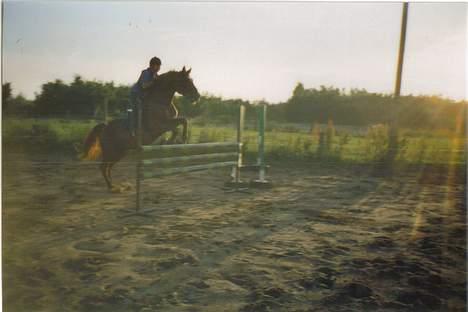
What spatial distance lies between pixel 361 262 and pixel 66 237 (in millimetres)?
2822

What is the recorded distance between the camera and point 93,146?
5199mm

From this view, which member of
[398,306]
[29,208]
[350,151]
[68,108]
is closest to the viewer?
[398,306]

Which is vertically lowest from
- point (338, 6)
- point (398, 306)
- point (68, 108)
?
point (398, 306)

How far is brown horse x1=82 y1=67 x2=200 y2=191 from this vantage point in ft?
15.6

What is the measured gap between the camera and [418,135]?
819 cm

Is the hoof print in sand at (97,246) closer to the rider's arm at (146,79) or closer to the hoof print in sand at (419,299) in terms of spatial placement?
the rider's arm at (146,79)

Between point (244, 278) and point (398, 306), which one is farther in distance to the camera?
point (244, 278)

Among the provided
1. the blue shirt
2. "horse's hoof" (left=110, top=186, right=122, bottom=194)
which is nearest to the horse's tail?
"horse's hoof" (left=110, top=186, right=122, bottom=194)

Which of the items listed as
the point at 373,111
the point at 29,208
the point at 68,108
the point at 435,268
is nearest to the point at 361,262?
the point at 435,268

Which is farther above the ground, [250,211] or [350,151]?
[350,151]

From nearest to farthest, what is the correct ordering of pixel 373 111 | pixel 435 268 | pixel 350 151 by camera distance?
pixel 435 268, pixel 350 151, pixel 373 111

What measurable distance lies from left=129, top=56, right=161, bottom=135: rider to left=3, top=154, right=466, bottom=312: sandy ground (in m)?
1.28

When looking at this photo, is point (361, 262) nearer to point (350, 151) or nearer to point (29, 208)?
point (29, 208)

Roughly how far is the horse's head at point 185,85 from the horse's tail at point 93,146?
1.40m
